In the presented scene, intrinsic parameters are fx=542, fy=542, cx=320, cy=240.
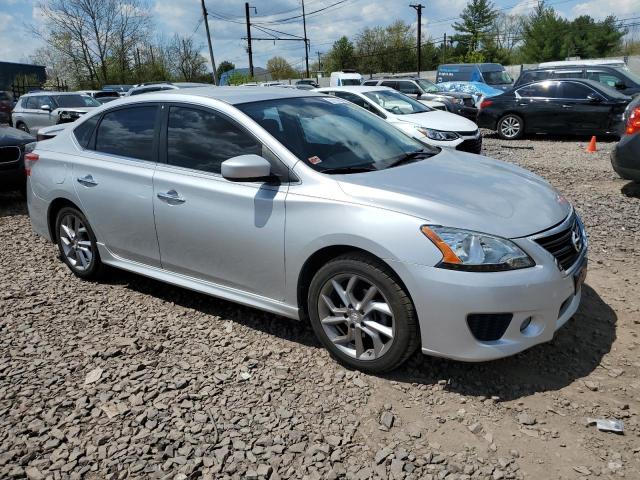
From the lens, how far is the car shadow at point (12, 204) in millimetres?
7705

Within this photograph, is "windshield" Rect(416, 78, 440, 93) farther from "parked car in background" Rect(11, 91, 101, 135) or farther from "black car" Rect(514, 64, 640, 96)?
"parked car in background" Rect(11, 91, 101, 135)

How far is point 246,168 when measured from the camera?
320cm

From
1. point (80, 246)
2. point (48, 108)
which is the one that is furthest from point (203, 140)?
point (48, 108)

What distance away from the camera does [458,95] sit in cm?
1812

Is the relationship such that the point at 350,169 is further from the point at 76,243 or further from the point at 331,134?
the point at 76,243

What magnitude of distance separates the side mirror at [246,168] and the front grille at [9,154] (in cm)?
594

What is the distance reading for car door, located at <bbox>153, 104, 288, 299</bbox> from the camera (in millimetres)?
3357

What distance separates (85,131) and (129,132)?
2.17ft

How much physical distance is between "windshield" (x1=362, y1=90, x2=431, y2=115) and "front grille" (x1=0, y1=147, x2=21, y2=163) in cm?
644

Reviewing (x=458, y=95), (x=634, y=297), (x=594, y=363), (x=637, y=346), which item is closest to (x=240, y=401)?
(x=594, y=363)

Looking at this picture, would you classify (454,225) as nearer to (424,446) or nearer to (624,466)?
(424,446)

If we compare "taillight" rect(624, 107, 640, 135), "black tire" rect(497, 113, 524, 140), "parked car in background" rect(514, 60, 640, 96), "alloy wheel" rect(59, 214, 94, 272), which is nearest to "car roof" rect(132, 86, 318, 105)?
"alloy wheel" rect(59, 214, 94, 272)

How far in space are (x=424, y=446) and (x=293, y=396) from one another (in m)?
0.80

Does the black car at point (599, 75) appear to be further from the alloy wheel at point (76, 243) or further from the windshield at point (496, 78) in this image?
the alloy wheel at point (76, 243)
